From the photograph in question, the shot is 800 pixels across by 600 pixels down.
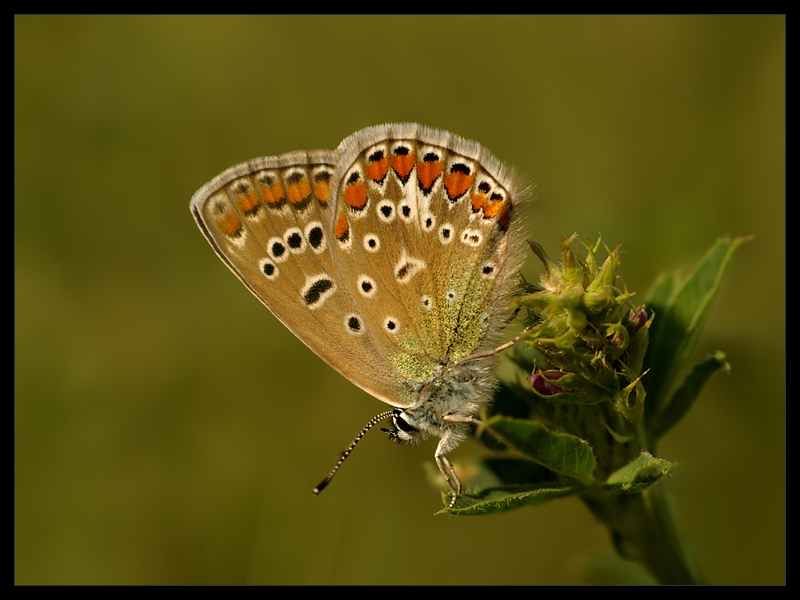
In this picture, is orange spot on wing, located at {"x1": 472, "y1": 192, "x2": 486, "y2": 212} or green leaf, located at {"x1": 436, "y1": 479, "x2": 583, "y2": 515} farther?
orange spot on wing, located at {"x1": 472, "y1": 192, "x2": 486, "y2": 212}

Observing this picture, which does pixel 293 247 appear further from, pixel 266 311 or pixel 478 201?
pixel 266 311

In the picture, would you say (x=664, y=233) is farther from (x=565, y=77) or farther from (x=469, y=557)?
(x=469, y=557)

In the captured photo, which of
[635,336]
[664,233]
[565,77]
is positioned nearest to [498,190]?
[635,336]

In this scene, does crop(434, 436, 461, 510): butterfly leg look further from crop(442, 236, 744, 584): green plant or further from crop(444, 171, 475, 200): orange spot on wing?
crop(444, 171, 475, 200): orange spot on wing

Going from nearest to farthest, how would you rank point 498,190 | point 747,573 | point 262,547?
point 498,190 → point 747,573 → point 262,547

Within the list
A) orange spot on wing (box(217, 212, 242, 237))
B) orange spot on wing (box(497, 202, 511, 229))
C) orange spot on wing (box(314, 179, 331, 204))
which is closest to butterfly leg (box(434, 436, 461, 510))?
orange spot on wing (box(497, 202, 511, 229))

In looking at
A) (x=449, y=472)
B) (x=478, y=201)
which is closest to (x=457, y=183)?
(x=478, y=201)

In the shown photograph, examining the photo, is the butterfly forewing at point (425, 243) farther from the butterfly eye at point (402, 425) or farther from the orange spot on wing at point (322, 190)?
the butterfly eye at point (402, 425)
